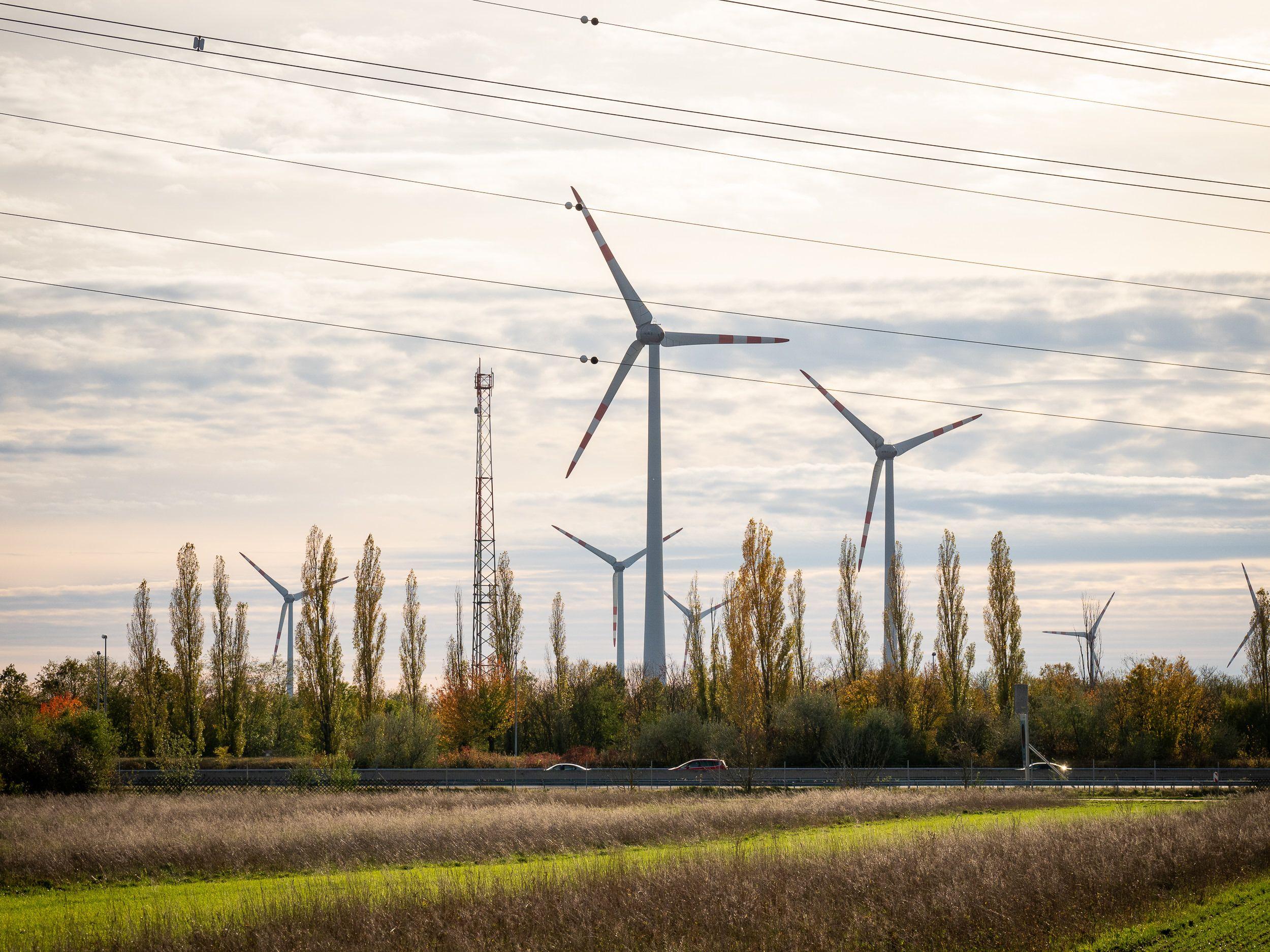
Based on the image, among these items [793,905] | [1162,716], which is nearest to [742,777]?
[1162,716]

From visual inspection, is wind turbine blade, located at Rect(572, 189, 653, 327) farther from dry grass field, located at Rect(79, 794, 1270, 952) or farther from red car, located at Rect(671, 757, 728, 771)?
dry grass field, located at Rect(79, 794, 1270, 952)

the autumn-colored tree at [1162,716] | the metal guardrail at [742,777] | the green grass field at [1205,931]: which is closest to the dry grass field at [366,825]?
the metal guardrail at [742,777]

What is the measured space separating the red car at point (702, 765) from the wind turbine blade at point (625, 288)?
2677cm

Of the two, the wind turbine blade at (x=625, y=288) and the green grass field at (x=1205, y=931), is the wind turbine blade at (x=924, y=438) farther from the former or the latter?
the green grass field at (x=1205, y=931)

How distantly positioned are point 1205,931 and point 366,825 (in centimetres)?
2388

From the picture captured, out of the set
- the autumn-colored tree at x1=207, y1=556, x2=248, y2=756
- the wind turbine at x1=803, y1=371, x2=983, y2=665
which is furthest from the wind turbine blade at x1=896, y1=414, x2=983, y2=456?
the autumn-colored tree at x1=207, y1=556, x2=248, y2=756

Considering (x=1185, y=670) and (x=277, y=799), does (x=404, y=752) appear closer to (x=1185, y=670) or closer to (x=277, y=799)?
(x=277, y=799)

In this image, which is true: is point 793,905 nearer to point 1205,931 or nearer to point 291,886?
point 1205,931

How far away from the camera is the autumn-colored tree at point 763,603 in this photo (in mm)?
58344

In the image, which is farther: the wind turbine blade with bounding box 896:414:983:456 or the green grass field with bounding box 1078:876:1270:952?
the wind turbine blade with bounding box 896:414:983:456

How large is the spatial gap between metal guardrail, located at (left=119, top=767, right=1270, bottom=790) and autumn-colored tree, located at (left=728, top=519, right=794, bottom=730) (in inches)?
181

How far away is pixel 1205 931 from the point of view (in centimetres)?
1695

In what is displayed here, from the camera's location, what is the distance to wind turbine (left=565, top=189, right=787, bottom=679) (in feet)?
226

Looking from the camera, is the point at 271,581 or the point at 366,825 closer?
the point at 366,825
